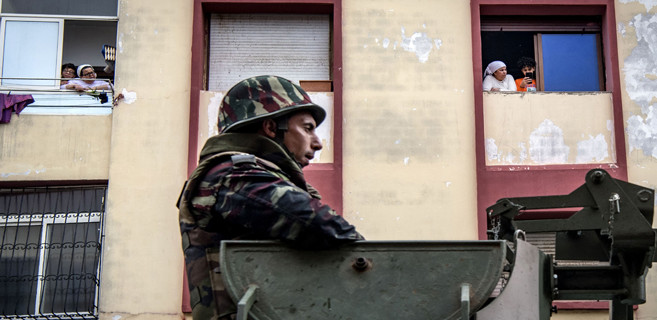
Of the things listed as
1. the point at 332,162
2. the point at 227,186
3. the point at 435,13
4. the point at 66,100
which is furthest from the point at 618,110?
the point at 227,186

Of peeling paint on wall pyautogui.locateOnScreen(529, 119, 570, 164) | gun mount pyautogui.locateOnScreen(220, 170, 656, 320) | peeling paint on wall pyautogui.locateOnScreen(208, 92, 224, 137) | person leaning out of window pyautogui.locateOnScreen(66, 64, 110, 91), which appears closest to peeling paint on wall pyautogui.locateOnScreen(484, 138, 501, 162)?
peeling paint on wall pyautogui.locateOnScreen(529, 119, 570, 164)

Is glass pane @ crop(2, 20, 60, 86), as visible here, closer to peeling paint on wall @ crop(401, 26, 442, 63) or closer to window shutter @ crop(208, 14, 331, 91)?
window shutter @ crop(208, 14, 331, 91)

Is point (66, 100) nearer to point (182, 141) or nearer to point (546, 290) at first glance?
point (182, 141)

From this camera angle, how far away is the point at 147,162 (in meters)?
10.4

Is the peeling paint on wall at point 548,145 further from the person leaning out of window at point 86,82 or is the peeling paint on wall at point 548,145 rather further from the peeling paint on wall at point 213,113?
the person leaning out of window at point 86,82

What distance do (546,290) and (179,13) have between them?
26.2ft

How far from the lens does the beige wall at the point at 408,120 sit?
33.3 feet

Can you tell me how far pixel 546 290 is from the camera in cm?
349

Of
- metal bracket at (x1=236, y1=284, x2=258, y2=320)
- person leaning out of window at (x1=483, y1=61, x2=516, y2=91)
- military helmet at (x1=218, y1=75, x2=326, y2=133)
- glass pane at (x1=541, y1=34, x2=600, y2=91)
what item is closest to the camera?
metal bracket at (x1=236, y1=284, x2=258, y2=320)

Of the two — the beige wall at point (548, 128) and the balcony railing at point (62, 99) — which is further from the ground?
the balcony railing at point (62, 99)

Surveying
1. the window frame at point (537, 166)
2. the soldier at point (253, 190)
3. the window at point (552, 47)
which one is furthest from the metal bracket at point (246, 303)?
the window at point (552, 47)

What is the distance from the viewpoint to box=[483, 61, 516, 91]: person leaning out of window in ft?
35.6

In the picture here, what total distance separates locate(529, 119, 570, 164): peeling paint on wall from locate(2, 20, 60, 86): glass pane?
17.8ft

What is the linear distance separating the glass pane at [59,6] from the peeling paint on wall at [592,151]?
5.53m
